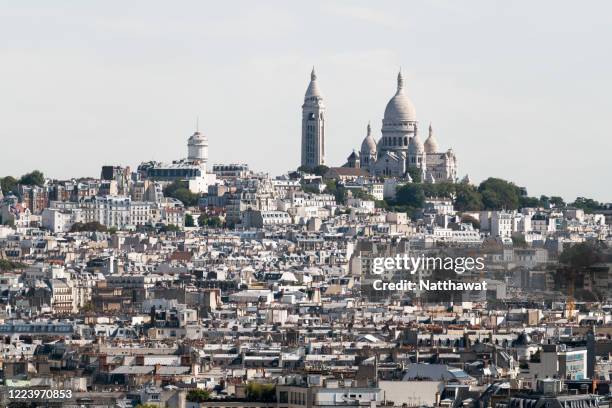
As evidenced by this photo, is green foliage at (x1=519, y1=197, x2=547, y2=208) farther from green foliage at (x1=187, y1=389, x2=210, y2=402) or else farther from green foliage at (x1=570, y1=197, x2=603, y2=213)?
green foliage at (x1=187, y1=389, x2=210, y2=402)

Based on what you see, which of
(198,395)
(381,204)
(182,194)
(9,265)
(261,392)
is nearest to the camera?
(261,392)

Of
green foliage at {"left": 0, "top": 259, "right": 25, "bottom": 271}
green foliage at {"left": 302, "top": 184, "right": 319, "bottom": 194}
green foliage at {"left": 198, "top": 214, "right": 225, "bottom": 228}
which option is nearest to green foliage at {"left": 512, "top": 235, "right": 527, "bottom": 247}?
green foliage at {"left": 198, "top": 214, "right": 225, "bottom": 228}

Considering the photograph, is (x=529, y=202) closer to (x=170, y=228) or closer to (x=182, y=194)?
(x=182, y=194)

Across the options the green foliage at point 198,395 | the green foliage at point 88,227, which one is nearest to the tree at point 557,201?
the green foliage at point 88,227

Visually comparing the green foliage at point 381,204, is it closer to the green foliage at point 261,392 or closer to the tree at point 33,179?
the tree at point 33,179

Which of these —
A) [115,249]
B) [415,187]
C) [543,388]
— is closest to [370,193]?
[415,187]

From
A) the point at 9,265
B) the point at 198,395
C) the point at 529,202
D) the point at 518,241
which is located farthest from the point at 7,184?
the point at 198,395
